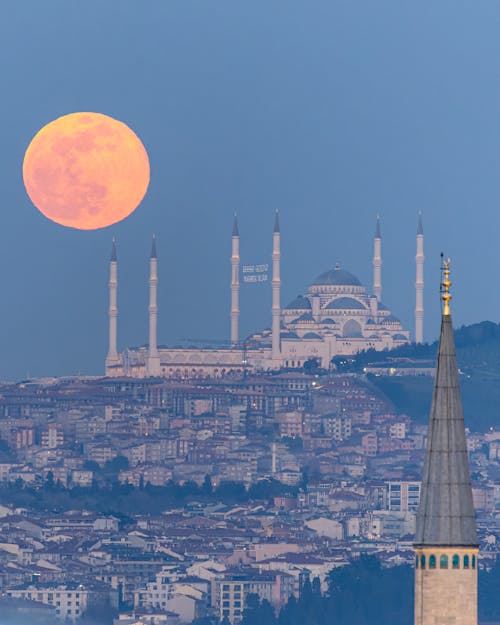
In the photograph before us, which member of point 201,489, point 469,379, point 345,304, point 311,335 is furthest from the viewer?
point 345,304

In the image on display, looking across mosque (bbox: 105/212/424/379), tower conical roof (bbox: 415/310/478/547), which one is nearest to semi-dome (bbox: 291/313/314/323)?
mosque (bbox: 105/212/424/379)

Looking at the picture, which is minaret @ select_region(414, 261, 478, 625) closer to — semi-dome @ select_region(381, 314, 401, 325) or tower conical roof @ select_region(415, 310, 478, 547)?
tower conical roof @ select_region(415, 310, 478, 547)

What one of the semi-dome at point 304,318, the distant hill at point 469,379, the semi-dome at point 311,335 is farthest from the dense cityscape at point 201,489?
the semi-dome at point 304,318

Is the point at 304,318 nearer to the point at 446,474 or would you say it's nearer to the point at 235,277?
the point at 235,277

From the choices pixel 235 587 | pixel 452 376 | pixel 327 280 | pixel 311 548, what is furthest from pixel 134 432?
pixel 452 376

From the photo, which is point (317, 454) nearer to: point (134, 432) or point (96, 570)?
Result: point (134, 432)

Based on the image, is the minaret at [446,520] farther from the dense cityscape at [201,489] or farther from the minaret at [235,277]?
the minaret at [235,277]

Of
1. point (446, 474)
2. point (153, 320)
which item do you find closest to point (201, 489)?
point (153, 320)
